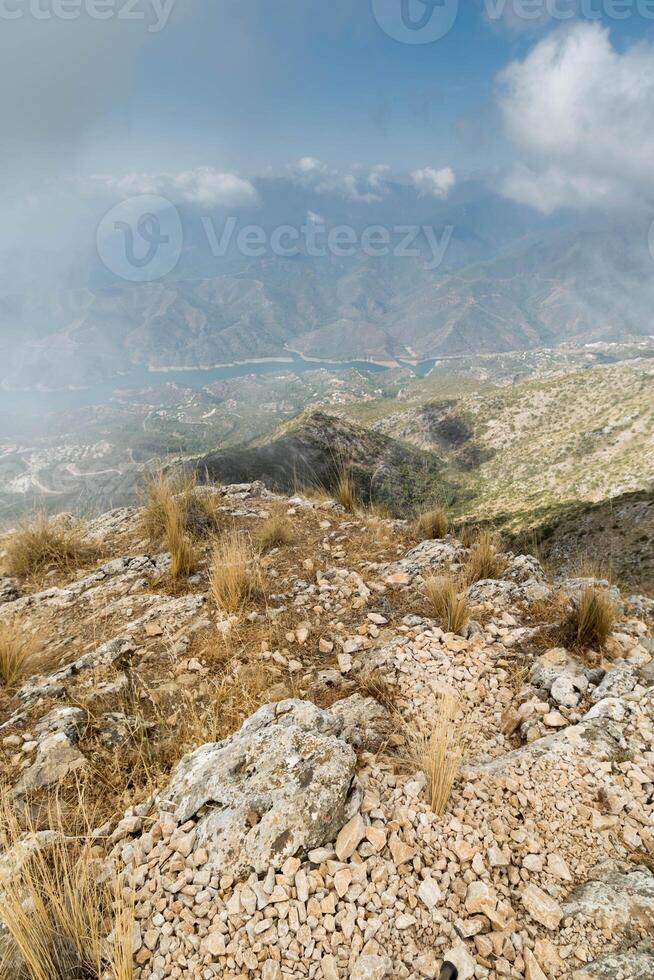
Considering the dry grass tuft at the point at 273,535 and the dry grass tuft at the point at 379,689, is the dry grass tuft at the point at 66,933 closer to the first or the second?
the dry grass tuft at the point at 379,689

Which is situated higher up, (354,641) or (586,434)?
(354,641)

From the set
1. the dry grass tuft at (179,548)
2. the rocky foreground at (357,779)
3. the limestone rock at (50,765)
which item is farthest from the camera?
the dry grass tuft at (179,548)

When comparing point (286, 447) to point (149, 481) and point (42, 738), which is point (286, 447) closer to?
point (149, 481)

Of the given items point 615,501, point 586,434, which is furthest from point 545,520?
point 586,434

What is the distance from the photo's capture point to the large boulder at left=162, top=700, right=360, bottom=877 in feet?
7.00

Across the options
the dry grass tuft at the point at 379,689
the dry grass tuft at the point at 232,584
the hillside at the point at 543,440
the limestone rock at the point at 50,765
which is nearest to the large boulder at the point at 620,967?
the dry grass tuft at the point at 379,689

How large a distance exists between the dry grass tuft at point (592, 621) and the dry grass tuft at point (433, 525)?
9.23 ft

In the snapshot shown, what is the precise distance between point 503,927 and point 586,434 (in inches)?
3567

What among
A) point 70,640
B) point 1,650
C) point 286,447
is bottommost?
point 286,447

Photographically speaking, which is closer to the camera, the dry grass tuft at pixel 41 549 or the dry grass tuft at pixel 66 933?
the dry grass tuft at pixel 66 933

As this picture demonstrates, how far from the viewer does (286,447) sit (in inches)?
2386

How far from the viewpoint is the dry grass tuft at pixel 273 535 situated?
6.04 m

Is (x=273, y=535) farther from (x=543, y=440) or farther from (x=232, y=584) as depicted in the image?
(x=543, y=440)

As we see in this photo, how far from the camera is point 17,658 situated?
13.2 feet
